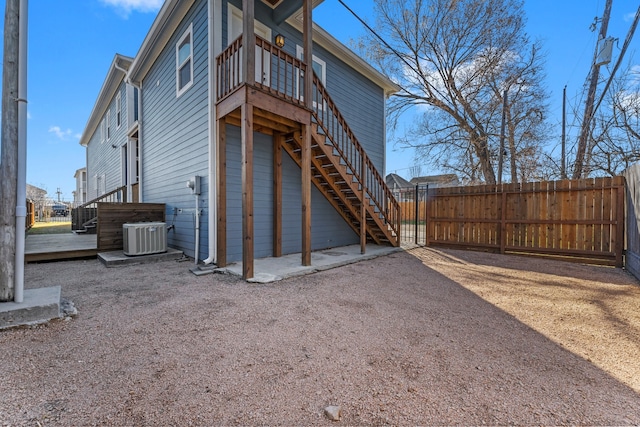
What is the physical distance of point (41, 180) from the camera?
2833 centimetres

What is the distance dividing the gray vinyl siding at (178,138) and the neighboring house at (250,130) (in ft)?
0.08

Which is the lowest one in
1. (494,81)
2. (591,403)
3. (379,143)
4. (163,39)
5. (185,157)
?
(591,403)

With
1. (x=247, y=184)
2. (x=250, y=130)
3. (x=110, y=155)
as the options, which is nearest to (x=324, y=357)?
(x=247, y=184)

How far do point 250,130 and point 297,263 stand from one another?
2.53 meters

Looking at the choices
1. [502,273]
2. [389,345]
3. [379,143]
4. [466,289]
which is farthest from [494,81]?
[389,345]

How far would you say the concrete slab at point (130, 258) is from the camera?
5.23 metres

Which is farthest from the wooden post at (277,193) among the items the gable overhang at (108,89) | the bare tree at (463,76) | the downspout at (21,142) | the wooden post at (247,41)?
the bare tree at (463,76)

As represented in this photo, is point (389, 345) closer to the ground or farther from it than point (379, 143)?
closer to the ground

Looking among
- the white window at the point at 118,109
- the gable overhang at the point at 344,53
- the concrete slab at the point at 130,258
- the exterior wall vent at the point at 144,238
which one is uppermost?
the gable overhang at the point at 344,53

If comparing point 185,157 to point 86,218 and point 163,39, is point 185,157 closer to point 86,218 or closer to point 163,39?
point 163,39

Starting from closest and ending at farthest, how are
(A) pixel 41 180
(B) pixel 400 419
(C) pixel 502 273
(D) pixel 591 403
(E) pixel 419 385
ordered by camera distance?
1. (B) pixel 400 419
2. (D) pixel 591 403
3. (E) pixel 419 385
4. (C) pixel 502 273
5. (A) pixel 41 180

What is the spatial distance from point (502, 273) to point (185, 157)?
6.72 metres

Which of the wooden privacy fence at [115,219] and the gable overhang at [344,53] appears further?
the gable overhang at [344,53]

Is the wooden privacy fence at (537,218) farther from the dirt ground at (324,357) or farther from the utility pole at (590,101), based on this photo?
the utility pole at (590,101)
